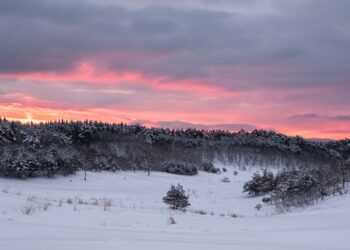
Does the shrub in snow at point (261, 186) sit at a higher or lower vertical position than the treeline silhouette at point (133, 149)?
lower

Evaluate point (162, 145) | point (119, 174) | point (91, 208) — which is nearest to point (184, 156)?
point (162, 145)

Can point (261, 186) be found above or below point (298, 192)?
below

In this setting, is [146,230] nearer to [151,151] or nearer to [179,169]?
[179,169]

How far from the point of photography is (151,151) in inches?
3342

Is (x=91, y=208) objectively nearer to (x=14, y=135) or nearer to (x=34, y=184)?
(x=34, y=184)

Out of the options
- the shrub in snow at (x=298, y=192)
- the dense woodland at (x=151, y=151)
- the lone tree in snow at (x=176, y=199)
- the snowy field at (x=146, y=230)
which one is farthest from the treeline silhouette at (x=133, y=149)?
the snowy field at (x=146, y=230)

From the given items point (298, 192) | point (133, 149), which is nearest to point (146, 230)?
point (298, 192)

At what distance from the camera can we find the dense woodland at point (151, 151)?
39.8 m

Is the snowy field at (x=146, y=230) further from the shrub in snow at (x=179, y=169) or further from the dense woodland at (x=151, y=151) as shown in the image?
the shrub in snow at (x=179, y=169)

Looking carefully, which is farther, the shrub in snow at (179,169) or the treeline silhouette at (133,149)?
the shrub in snow at (179,169)

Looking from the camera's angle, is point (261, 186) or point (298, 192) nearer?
point (298, 192)

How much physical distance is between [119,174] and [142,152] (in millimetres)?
27491

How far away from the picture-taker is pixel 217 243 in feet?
25.5

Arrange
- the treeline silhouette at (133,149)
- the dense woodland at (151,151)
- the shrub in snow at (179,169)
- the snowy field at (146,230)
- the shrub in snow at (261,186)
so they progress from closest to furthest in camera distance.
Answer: the snowy field at (146,230) → the shrub in snow at (261,186) → the dense woodland at (151,151) → the treeline silhouette at (133,149) → the shrub in snow at (179,169)
